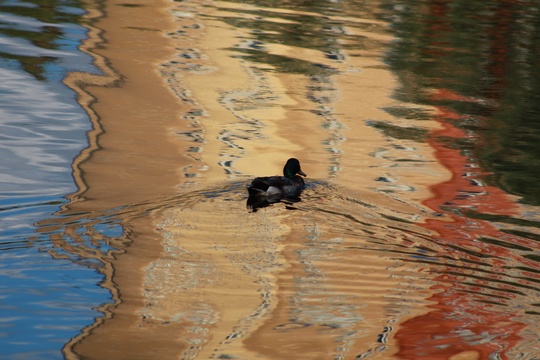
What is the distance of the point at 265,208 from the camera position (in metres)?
10.2

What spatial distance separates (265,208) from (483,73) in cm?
898

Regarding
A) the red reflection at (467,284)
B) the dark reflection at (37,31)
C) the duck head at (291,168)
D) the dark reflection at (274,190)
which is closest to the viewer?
the red reflection at (467,284)

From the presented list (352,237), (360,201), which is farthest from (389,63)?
(352,237)

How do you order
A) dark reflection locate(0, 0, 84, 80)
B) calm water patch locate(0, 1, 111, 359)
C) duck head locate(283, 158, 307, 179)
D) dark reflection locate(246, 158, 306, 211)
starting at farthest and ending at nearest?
1. dark reflection locate(0, 0, 84, 80)
2. duck head locate(283, 158, 307, 179)
3. dark reflection locate(246, 158, 306, 211)
4. calm water patch locate(0, 1, 111, 359)

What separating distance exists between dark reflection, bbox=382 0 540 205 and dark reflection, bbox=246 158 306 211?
237 centimetres

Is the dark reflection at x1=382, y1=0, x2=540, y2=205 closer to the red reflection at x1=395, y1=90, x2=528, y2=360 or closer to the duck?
the red reflection at x1=395, y1=90, x2=528, y2=360

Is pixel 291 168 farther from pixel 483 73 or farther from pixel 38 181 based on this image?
pixel 483 73

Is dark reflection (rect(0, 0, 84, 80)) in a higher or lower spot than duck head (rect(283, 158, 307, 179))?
lower

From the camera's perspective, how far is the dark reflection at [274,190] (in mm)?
10250

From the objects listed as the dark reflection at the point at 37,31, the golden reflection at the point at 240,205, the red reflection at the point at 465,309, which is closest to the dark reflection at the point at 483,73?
the golden reflection at the point at 240,205

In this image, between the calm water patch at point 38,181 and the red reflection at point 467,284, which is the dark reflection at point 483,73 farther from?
the calm water patch at point 38,181

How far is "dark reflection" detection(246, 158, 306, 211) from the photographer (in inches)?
404

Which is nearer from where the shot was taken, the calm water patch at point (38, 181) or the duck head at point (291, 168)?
the calm water patch at point (38, 181)

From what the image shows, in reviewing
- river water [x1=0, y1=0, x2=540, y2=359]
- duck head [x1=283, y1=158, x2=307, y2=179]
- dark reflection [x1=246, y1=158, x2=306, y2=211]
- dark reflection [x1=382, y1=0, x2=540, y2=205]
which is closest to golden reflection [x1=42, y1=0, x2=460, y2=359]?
river water [x1=0, y1=0, x2=540, y2=359]
